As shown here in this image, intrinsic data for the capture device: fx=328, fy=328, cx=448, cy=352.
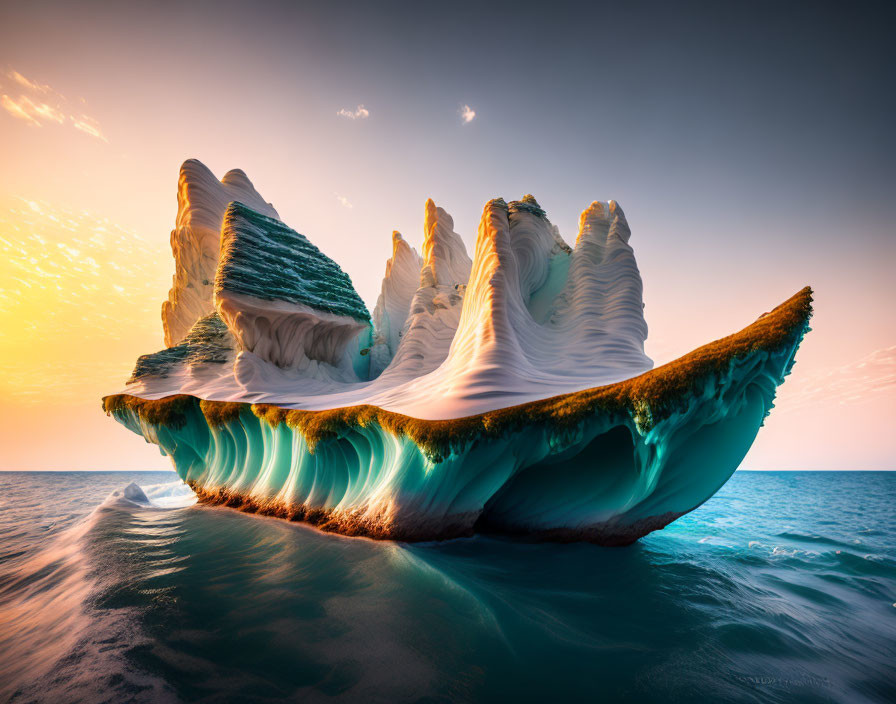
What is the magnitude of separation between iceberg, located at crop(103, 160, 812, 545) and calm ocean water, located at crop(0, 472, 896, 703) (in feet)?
2.45

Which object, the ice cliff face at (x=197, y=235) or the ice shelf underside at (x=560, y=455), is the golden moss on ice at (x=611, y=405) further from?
the ice cliff face at (x=197, y=235)

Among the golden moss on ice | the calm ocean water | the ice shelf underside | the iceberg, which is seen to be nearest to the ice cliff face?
the iceberg

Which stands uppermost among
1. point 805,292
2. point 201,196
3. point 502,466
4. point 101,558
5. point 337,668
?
point 201,196

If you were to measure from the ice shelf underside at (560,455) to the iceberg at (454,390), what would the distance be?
0.08 ft

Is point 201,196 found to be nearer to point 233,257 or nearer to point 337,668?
point 233,257

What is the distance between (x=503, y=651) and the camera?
2.33 meters

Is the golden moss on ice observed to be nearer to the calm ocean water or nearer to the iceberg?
the iceberg

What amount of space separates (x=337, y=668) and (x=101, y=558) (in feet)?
14.2

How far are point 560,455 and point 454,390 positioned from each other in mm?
1762

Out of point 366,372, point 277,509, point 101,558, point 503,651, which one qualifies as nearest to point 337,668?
point 503,651

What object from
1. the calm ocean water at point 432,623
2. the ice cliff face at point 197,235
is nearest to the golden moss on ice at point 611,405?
the calm ocean water at point 432,623

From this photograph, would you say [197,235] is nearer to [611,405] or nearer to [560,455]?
[560,455]

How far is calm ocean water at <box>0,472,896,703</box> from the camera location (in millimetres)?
2012

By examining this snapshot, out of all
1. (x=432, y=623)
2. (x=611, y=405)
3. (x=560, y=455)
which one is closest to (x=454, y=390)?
(x=560, y=455)
